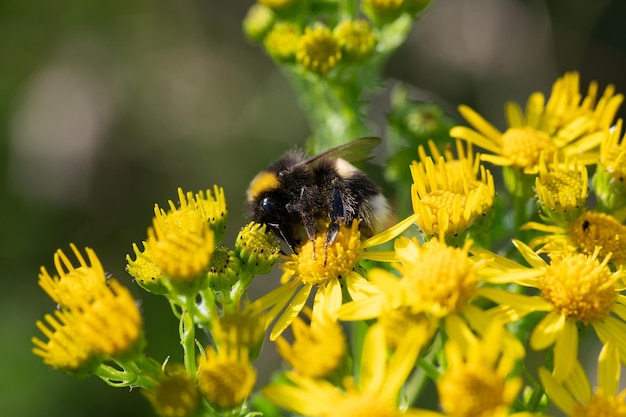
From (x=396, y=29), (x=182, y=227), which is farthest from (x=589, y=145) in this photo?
(x=182, y=227)

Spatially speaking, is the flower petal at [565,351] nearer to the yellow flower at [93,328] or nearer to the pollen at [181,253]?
the pollen at [181,253]

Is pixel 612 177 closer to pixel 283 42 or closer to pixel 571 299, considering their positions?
pixel 571 299

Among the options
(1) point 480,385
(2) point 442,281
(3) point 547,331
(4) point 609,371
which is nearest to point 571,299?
(3) point 547,331

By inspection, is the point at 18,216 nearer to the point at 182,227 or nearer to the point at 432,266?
the point at 182,227

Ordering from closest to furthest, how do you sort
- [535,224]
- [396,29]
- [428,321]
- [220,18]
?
[428,321] < [535,224] < [396,29] < [220,18]

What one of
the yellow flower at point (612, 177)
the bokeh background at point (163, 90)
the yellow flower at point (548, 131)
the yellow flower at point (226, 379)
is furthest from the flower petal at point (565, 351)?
the bokeh background at point (163, 90)

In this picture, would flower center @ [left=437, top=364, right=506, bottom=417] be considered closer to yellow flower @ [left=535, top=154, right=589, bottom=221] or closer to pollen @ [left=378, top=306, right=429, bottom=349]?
pollen @ [left=378, top=306, right=429, bottom=349]

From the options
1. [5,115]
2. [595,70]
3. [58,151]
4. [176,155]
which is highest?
[5,115]
